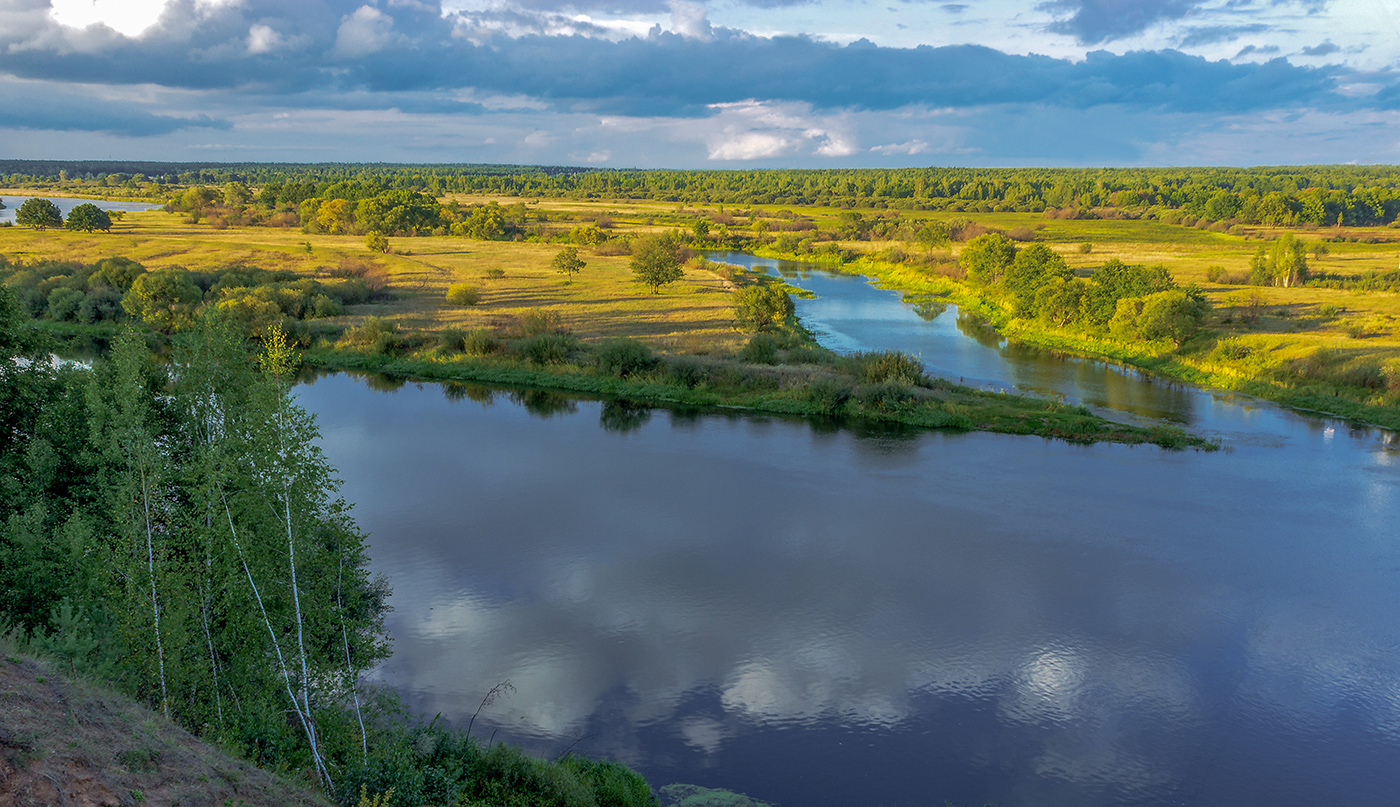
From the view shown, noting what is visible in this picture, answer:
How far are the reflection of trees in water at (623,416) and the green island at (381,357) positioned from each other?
0.39m

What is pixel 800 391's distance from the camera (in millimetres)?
37938

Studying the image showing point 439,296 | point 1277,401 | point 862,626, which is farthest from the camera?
point 439,296

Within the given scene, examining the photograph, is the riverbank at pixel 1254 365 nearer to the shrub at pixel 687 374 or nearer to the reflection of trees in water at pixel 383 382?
the shrub at pixel 687 374

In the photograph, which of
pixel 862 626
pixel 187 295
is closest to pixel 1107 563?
pixel 862 626

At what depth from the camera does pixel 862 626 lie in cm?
1958

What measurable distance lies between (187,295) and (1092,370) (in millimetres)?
50981

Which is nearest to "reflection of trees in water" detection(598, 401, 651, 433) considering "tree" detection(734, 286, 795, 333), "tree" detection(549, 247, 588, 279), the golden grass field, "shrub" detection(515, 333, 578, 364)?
"shrub" detection(515, 333, 578, 364)

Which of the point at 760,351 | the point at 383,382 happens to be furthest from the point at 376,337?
the point at 760,351

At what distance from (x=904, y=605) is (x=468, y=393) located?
2663cm

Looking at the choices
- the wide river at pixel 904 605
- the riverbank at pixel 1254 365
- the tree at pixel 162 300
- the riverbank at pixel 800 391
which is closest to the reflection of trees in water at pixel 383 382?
A: the riverbank at pixel 800 391

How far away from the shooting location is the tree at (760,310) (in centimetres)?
5075

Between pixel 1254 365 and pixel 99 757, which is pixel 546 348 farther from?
pixel 99 757

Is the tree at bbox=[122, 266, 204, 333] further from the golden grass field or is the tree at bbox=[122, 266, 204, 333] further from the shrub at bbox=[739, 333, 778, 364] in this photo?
the shrub at bbox=[739, 333, 778, 364]

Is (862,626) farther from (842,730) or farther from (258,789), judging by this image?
(258,789)
